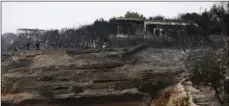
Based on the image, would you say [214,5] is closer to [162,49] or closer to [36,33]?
[162,49]

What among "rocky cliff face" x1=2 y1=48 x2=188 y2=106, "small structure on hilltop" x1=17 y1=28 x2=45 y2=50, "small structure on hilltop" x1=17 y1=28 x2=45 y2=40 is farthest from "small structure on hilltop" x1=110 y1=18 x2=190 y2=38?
"small structure on hilltop" x1=17 y1=28 x2=45 y2=40

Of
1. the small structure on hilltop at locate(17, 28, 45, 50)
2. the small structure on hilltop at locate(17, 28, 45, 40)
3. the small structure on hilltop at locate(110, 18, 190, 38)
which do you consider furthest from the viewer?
the small structure on hilltop at locate(17, 28, 45, 40)

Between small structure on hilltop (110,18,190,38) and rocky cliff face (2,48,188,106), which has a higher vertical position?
small structure on hilltop (110,18,190,38)

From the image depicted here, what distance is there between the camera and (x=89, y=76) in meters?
22.1

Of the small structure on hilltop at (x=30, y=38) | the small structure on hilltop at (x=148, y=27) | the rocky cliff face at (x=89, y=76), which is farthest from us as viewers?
the small structure on hilltop at (x=30, y=38)

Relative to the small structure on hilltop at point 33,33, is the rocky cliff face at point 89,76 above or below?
below

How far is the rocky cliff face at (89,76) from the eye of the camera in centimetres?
2078

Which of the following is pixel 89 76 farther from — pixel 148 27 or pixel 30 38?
pixel 30 38

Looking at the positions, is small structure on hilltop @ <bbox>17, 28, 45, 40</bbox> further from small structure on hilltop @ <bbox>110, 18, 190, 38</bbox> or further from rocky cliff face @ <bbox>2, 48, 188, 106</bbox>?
rocky cliff face @ <bbox>2, 48, 188, 106</bbox>

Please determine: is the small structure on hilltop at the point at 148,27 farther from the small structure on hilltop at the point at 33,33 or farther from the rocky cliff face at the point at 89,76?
the small structure on hilltop at the point at 33,33

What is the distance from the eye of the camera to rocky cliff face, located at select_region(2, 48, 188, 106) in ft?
68.2

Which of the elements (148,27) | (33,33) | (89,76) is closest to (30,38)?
(33,33)

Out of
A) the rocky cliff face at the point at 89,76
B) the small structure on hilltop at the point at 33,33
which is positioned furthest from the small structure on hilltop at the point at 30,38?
the rocky cliff face at the point at 89,76

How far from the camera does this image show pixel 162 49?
77.5 ft
